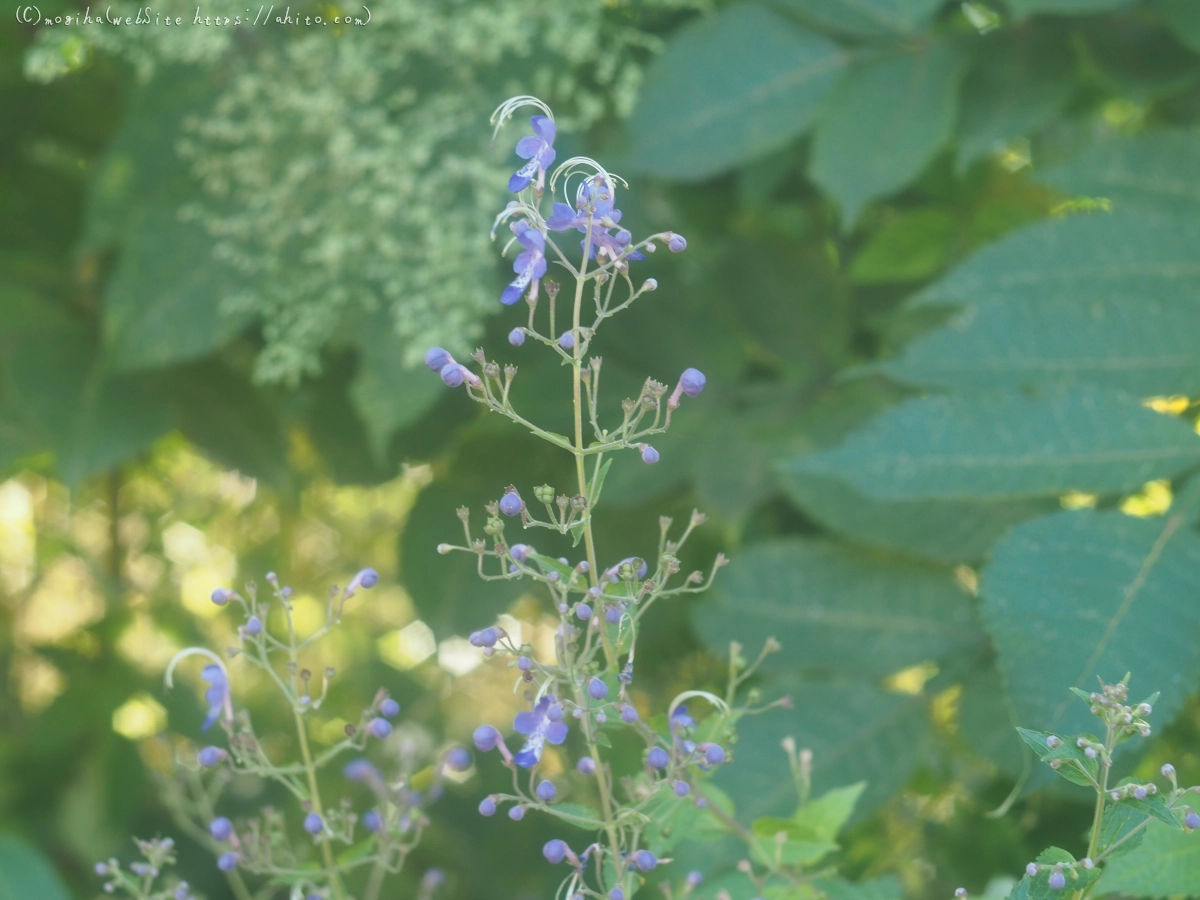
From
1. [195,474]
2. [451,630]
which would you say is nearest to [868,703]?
[451,630]

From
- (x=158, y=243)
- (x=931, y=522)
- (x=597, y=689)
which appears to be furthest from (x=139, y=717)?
(x=597, y=689)

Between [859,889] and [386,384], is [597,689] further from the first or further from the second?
[386,384]

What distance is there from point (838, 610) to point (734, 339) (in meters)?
0.29

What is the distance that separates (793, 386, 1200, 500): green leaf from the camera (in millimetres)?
754

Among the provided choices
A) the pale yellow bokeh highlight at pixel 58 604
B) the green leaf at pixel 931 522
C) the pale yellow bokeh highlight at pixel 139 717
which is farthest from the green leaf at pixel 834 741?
the pale yellow bokeh highlight at pixel 58 604

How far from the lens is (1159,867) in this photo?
0.51 m

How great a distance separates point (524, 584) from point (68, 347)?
0.47 meters

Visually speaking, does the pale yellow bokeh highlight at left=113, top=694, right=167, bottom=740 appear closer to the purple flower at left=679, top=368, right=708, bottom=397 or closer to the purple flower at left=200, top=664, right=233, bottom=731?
the purple flower at left=200, top=664, right=233, bottom=731

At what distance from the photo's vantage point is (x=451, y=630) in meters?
1.03

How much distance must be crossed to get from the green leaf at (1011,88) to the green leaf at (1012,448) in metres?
0.26

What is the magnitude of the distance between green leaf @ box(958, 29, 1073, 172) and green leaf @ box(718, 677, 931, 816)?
1.40 ft

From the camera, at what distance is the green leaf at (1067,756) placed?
14.7 inches

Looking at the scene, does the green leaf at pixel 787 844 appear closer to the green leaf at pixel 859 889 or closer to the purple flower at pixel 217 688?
the green leaf at pixel 859 889

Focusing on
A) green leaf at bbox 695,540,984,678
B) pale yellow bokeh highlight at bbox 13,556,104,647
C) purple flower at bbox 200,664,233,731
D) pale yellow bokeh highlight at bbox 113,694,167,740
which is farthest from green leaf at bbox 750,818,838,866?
pale yellow bokeh highlight at bbox 13,556,104,647
